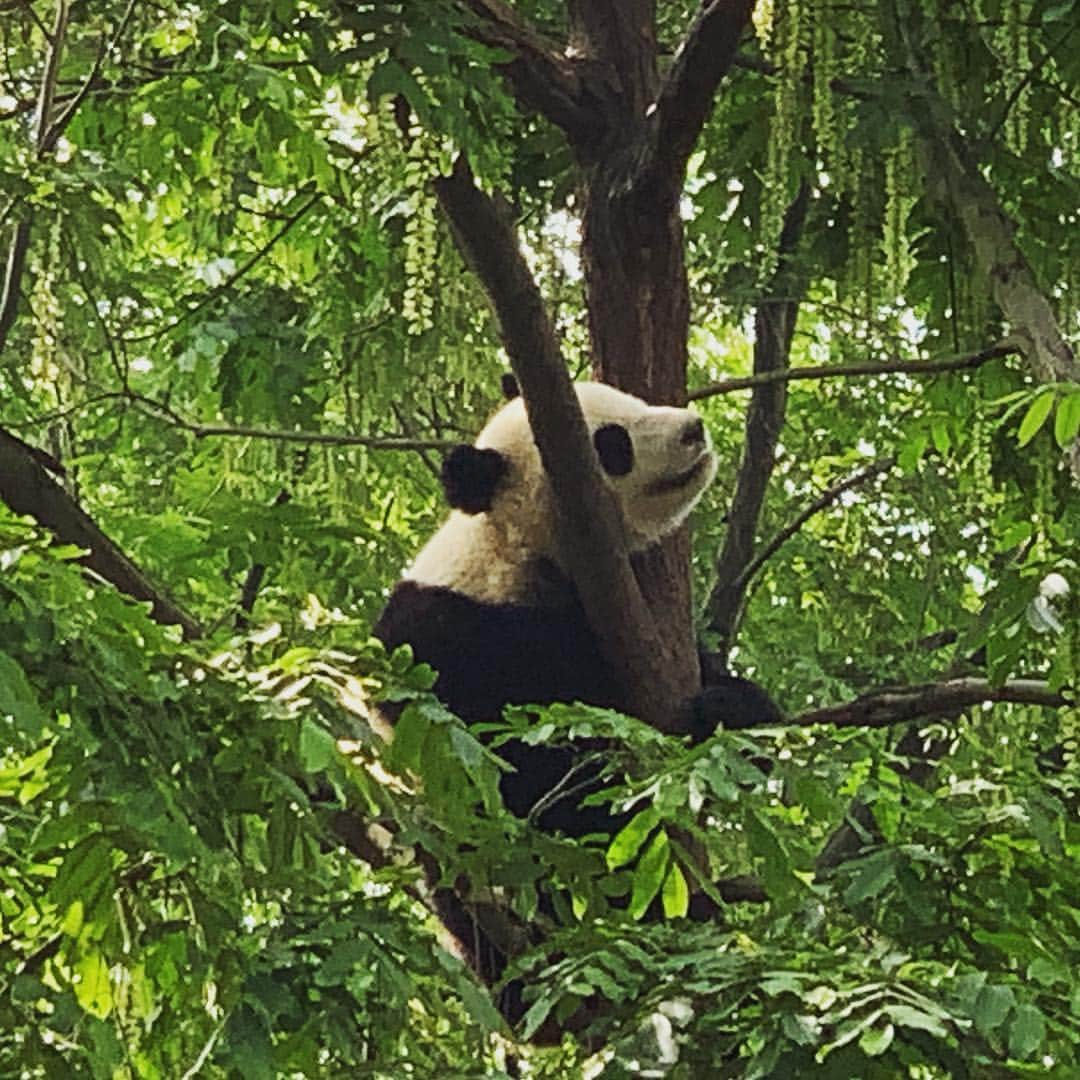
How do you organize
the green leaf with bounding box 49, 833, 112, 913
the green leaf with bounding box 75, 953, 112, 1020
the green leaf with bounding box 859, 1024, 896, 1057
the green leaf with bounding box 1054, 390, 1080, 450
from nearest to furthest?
the green leaf with bounding box 859, 1024, 896, 1057
the green leaf with bounding box 49, 833, 112, 913
the green leaf with bounding box 75, 953, 112, 1020
the green leaf with bounding box 1054, 390, 1080, 450

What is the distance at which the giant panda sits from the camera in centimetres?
524

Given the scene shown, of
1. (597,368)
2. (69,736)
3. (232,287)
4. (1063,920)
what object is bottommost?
(1063,920)

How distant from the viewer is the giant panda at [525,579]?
5.24 metres

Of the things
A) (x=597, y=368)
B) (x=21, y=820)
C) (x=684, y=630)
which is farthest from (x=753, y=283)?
(x=21, y=820)

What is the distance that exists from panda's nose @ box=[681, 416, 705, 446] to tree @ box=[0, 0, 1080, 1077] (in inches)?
5.3

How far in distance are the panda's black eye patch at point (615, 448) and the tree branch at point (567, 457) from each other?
3.21ft

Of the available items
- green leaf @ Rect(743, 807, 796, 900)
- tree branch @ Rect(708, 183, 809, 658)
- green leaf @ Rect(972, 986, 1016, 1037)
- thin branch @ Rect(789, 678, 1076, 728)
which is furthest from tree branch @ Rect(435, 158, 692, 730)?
tree branch @ Rect(708, 183, 809, 658)

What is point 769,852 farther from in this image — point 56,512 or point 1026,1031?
point 56,512

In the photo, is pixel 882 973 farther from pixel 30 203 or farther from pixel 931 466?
pixel 931 466

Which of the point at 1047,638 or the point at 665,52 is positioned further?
the point at 665,52

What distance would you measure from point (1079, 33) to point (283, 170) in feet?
7.12

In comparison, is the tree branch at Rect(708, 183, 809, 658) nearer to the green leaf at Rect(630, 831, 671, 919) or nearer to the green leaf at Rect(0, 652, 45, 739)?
the green leaf at Rect(630, 831, 671, 919)

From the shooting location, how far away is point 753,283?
667 cm

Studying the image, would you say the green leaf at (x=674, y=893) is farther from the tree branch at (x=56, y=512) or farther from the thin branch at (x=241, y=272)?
the thin branch at (x=241, y=272)
